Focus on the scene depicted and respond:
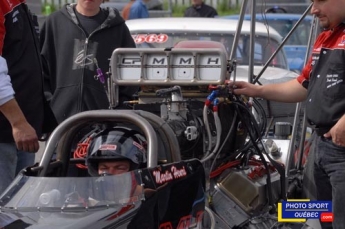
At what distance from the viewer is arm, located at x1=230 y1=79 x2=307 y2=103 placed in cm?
570

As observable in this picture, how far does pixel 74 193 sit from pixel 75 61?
214 centimetres

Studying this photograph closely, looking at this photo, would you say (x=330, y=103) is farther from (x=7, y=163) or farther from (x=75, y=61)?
(x=75, y=61)

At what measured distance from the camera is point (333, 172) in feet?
16.9

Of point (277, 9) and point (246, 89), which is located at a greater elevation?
point (246, 89)

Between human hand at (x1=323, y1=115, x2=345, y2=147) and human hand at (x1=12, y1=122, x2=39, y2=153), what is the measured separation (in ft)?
5.37

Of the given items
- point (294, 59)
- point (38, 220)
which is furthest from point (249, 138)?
point (294, 59)

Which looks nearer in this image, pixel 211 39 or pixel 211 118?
pixel 211 118

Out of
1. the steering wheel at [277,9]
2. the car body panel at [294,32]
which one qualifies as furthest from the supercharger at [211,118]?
the steering wheel at [277,9]

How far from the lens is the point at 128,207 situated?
4.34 m

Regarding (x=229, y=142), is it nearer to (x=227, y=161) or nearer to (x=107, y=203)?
(x=227, y=161)

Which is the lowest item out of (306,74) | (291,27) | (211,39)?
(291,27)

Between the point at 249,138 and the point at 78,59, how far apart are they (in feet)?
4.31

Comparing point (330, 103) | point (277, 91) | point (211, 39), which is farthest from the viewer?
point (211, 39)

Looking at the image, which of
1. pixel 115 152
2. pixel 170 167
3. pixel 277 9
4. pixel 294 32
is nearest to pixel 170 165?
pixel 170 167
